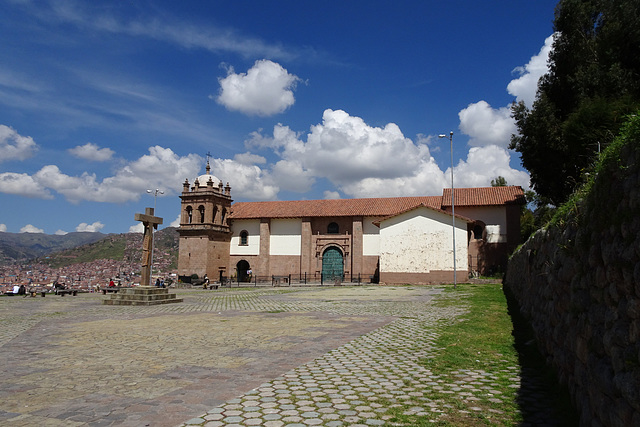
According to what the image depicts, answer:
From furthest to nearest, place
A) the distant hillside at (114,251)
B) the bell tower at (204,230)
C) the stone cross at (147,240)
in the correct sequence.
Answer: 1. the distant hillside at (114,251)
2. the bell tower at (204,230)
3. the stone cross at (147,240)

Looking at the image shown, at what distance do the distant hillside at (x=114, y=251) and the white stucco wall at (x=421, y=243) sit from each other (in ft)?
167

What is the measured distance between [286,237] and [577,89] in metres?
27.4

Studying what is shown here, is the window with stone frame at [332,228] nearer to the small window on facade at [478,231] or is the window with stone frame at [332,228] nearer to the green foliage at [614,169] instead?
the small window on facade at [478,231]

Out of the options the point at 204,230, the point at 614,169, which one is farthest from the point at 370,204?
the point at 614,169

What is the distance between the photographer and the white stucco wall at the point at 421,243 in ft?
111

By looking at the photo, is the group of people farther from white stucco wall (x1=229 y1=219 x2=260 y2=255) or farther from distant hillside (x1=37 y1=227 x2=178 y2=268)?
distant hillside (x1=37 y1=227 x2=178 y2=268)

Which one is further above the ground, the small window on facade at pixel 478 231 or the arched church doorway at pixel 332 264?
the small window on facade at pixel 478 231

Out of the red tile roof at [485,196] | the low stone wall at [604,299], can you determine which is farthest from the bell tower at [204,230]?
the low stone wall at [604,299]

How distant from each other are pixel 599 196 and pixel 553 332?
8.01 ft

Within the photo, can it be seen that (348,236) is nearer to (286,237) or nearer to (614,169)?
(286,237)

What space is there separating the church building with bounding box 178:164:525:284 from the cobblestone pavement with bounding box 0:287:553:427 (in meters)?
25.2

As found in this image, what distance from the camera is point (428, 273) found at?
3425cm

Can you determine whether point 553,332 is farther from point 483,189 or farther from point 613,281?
point 483,189

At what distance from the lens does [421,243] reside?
34.7 m
